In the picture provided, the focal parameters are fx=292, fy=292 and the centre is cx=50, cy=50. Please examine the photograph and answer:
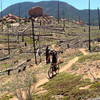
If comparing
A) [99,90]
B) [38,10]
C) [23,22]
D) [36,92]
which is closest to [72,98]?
[99,90]

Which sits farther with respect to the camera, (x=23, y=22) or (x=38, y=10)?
(x=38, y=10)

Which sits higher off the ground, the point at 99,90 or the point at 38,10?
the point at 38,10

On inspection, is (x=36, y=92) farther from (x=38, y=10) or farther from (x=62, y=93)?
(x=38, y=10)

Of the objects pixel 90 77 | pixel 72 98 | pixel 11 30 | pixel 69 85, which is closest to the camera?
pixel 72 98

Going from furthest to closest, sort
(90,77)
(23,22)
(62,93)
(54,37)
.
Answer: (23,22) → (54,37) → (90,77) → (62,93)

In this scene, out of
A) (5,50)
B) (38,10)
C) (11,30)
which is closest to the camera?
(5,50)

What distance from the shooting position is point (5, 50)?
80.1 meters

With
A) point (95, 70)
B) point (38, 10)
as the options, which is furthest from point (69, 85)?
point (38, 10)

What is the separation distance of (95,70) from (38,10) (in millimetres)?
141660

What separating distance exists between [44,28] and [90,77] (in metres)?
106

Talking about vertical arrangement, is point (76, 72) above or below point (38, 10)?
below

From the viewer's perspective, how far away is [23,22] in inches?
5507

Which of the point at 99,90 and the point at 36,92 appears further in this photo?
the point at 36,92

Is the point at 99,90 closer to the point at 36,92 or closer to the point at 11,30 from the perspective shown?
the point at 36,92
